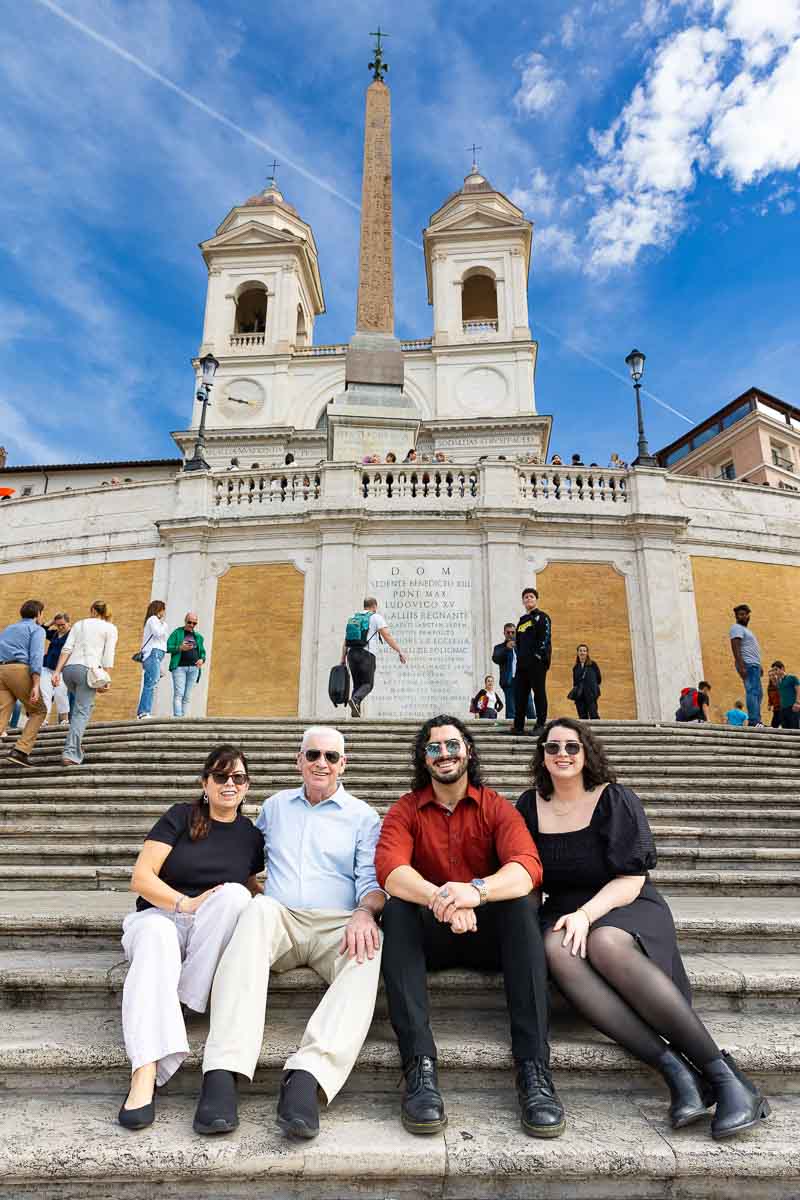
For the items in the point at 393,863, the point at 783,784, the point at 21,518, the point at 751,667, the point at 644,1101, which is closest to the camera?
the point at 644,1101

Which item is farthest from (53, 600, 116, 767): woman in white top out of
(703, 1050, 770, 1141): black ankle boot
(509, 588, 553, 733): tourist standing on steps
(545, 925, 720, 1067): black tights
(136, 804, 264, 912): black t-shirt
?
(703, 1050, 770, 1141): black ankle boot

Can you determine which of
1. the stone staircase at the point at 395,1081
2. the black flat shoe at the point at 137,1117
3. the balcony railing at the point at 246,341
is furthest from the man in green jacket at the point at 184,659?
the balcony railing at the point at 246,341

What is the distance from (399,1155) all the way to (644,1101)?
880mm

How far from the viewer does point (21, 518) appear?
16.9 m

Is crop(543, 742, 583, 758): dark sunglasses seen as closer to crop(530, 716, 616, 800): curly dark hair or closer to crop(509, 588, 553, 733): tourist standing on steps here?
crop(530, 716, 616, 800): curly dark hair

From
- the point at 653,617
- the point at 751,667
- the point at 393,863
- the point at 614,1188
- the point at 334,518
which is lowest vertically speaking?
the point at 614,1188

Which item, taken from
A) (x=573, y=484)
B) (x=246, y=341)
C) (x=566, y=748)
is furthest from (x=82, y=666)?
(x=246, y=341)

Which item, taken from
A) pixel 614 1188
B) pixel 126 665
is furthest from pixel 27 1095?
pixel 126 665

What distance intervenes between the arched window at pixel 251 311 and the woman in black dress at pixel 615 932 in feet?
111

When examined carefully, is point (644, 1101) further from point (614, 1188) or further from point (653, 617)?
point (653, 617)

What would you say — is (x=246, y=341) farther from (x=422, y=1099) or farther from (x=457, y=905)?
(x=422, y=1099)

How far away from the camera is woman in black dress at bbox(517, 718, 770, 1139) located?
2.53 m

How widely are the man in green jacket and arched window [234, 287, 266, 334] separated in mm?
26427

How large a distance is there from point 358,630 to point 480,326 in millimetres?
24655
